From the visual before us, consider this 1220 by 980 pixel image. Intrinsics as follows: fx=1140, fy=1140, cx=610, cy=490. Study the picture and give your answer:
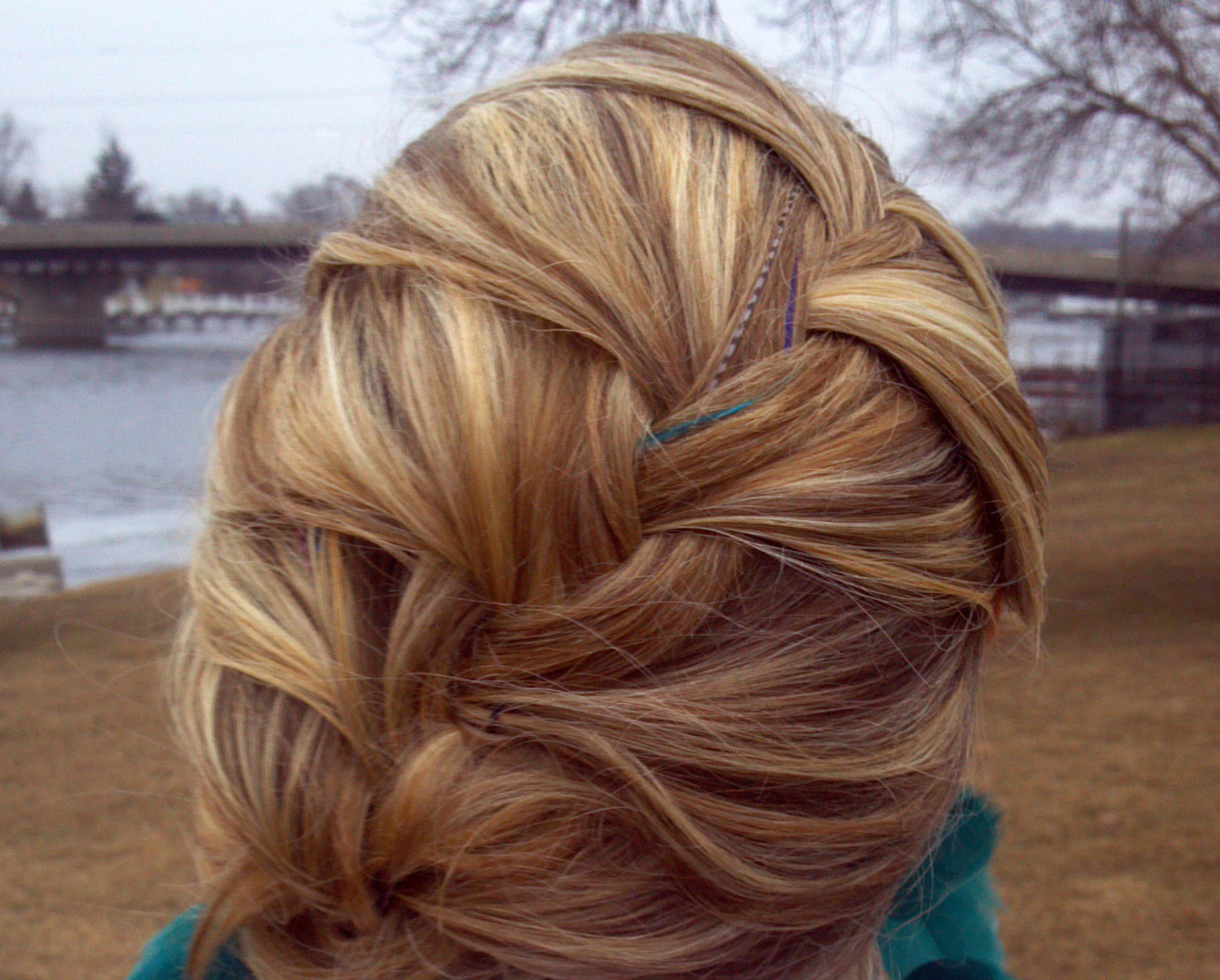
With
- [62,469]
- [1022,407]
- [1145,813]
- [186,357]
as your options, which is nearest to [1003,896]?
[1145,813]

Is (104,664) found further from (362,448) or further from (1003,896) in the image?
(362,448)

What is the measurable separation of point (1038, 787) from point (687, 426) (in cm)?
499

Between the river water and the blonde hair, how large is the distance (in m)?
7.95

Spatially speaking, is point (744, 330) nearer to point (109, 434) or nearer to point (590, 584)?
point (590, 584)

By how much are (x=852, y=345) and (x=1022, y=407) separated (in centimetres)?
19

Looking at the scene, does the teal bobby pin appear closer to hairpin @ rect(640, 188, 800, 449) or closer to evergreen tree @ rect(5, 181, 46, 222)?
hairpin @ rect(640, 188, 800, 449)

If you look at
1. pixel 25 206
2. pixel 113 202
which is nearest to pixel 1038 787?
pixel 113 202

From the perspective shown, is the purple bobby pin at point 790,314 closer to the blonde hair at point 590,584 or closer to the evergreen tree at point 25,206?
the blonde hair at point 590,584

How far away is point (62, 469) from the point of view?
21.8m

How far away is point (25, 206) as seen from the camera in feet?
87.2

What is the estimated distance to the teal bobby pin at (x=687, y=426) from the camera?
2.66 feet

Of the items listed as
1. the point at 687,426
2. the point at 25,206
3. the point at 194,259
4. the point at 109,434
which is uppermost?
the point at 687,426

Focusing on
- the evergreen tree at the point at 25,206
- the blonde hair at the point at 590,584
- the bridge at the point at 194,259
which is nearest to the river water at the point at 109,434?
the bridge at the point at 194,259

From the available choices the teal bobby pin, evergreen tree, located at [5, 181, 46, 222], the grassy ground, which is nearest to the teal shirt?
the grassy ground
